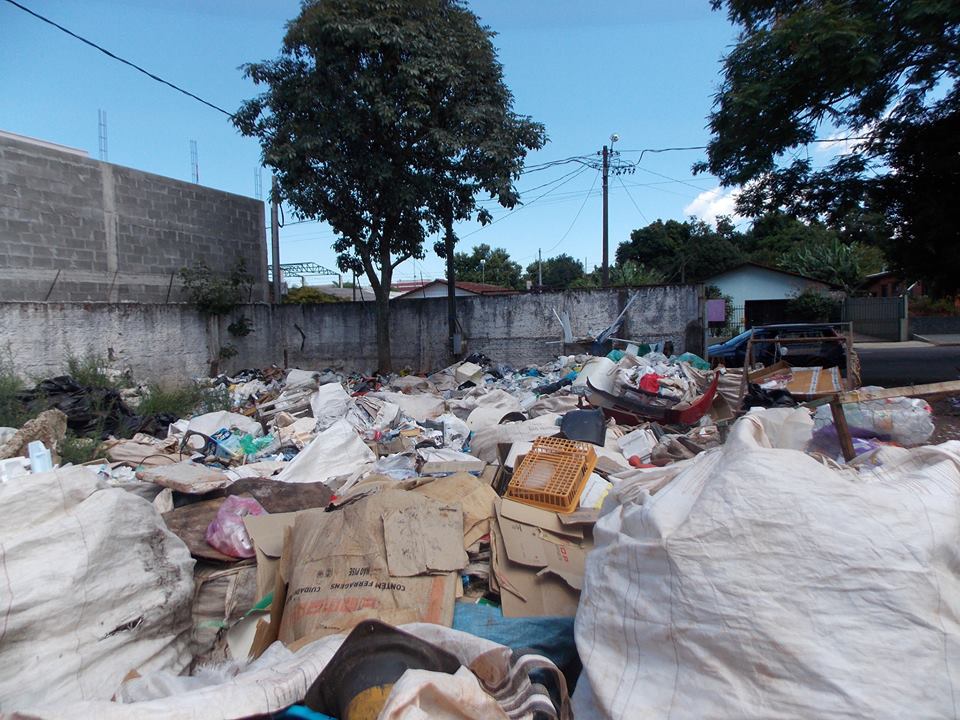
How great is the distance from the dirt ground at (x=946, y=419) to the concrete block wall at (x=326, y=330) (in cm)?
385

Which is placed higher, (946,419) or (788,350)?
(788,350)

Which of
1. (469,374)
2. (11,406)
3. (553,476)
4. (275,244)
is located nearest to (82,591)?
(553,476)

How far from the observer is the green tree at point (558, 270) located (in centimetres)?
3903

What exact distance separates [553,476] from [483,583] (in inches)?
22.8

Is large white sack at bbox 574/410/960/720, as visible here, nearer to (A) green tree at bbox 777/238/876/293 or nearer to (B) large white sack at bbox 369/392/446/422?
(B) large white sack at bbox 369/392/446/422

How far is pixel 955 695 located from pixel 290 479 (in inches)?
148

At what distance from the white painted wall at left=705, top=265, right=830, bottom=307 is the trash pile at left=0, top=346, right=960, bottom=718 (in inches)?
910

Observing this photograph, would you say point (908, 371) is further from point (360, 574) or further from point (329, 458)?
point (360, 574)

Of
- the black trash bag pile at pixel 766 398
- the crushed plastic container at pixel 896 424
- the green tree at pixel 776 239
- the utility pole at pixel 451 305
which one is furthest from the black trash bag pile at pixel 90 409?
the green tree at pixel 776 239

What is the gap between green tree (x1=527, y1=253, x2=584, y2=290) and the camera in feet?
128

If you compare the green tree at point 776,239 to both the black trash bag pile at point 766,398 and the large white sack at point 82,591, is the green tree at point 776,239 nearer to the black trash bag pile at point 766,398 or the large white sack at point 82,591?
the black trash bag pile at point 766,398

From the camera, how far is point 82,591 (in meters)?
1.84

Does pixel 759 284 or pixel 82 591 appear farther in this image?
pixel 759 284

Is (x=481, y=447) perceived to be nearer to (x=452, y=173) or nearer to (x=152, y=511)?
(x=152, y=511)
